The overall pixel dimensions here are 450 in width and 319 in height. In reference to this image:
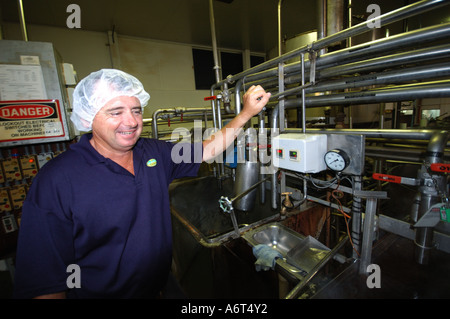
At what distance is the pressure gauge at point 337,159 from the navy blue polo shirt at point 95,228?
93cm

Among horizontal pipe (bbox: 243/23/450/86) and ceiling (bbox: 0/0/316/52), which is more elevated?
ceiling (bbox: 0/0/316/52)

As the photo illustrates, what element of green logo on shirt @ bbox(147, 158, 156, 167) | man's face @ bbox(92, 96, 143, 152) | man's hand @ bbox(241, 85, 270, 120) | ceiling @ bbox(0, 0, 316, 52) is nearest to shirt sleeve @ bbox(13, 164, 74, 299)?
man's face @ bbox(92, 96, 143, 152)

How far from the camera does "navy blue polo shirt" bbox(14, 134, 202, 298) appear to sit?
782 millimetres

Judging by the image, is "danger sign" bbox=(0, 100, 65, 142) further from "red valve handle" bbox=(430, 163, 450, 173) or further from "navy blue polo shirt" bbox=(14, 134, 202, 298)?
"red valve handle" bbox=(430, 163, 450, 173)

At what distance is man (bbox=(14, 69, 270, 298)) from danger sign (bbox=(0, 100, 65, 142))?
0.99m

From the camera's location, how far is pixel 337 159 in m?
1.04

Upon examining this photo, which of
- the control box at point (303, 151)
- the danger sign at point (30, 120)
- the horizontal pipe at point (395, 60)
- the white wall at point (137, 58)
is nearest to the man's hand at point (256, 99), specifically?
the control box at point (303, 151)

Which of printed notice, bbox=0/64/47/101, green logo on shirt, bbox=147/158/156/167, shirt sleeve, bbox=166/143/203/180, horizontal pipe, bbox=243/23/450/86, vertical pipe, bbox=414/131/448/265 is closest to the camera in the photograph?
horizontal pipe, bbox=243/23/450/86

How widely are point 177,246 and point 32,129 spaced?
→ 165cm

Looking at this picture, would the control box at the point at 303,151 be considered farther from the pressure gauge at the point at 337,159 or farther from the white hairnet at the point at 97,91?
the white hairnet at the point at 97,91

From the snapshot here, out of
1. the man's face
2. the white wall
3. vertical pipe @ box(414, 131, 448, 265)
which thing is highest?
the white wall

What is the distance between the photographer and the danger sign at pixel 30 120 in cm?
154

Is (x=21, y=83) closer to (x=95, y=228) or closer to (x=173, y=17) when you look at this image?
(x=95, y=228)

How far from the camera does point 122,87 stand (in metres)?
0.96
